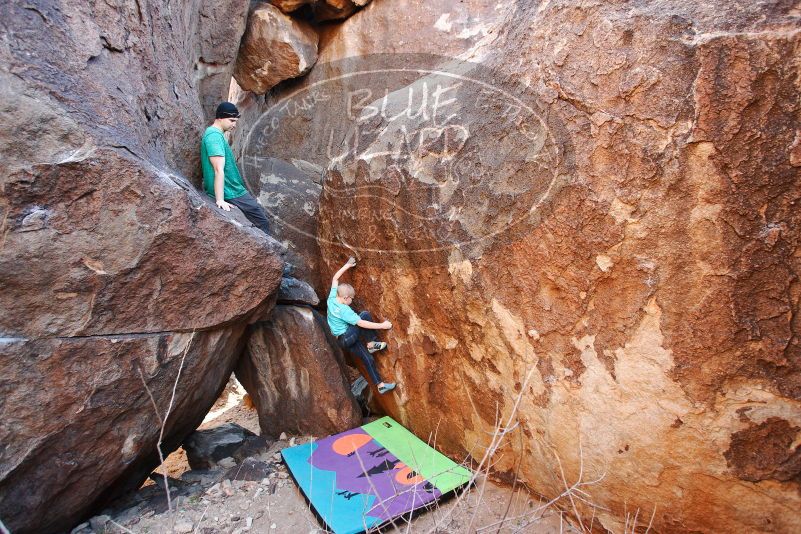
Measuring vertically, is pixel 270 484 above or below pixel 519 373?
below

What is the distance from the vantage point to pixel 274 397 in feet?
11.8

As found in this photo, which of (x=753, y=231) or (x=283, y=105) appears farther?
(x=283, y=105)

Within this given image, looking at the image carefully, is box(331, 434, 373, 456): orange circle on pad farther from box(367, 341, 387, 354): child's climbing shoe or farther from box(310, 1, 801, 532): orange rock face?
box(310, 1, 801, 532): orange rock face

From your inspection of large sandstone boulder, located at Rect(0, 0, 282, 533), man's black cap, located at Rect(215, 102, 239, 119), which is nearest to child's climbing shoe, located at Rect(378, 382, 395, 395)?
large sandstone boulder, located at Rect(0, 0, 282, 533)

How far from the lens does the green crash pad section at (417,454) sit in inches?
109

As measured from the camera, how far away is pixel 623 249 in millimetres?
2119

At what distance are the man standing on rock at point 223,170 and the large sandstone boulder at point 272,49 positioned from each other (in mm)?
2139

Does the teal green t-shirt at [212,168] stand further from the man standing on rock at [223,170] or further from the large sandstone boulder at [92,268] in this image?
the large sandstone boulder at [92,268]

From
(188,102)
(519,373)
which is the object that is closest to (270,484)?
(519,373)

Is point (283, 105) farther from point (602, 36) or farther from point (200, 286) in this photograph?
point (602, 36)

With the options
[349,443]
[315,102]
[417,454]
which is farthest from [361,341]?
[315,102]

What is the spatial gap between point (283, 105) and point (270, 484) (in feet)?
13.0

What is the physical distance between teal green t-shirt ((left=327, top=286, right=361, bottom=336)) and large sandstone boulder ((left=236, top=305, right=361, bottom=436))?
0.79ft

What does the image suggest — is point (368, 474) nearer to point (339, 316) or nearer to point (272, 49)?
point (339, 316)
